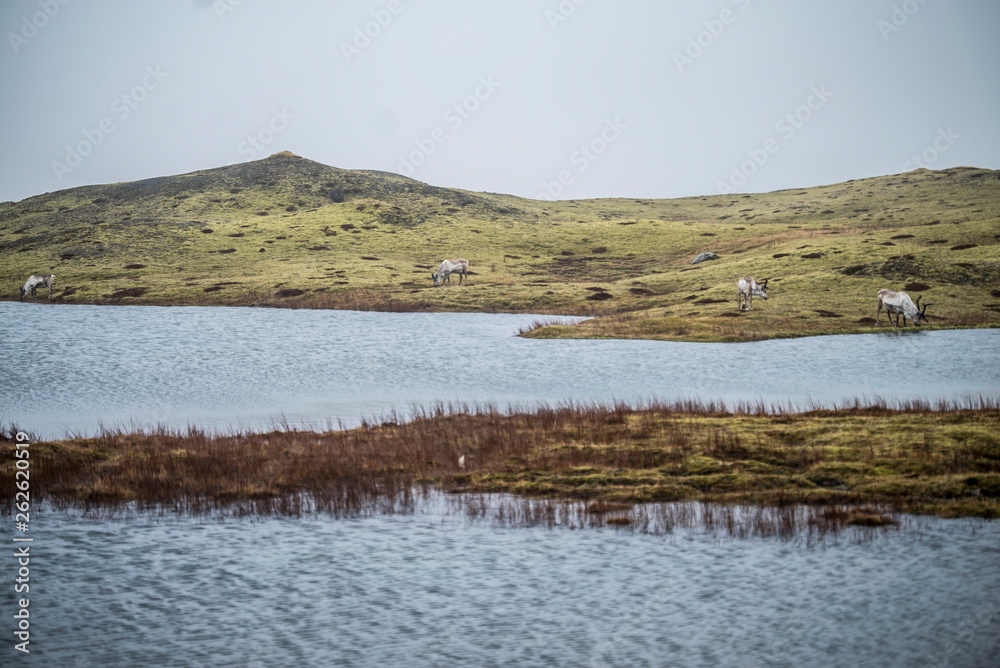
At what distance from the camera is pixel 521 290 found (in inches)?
3703

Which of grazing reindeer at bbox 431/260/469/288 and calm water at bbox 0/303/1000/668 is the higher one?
grazing reindeer at bbox 431/260/469/288

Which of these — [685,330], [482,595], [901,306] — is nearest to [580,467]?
[482,595]

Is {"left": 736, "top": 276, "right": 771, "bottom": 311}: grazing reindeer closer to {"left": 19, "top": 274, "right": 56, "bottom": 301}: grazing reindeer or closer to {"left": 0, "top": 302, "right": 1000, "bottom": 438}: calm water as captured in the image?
{"left": 0, "top": 302, "right": 1000, "bottom": 438}: calm water

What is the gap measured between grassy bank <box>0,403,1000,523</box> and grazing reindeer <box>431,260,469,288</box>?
71.8 m

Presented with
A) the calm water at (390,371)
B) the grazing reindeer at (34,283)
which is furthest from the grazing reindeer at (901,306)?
the grazing reindeer at (34,283)

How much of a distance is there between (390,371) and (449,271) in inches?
2213

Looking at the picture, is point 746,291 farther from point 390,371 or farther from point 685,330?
point 390,371

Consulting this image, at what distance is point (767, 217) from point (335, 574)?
574ft

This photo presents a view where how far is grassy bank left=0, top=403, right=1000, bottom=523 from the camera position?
2102 centimetres

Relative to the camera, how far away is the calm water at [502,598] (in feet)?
41.3

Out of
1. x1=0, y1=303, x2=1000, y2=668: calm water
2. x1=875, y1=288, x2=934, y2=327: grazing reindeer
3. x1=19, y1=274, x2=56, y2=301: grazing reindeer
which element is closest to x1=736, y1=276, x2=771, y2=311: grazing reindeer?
x1=875, y1=288, x2=934, y2=327: grazing reindeer

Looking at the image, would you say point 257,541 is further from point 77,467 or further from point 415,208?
point 415,208

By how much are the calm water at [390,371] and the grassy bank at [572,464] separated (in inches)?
218

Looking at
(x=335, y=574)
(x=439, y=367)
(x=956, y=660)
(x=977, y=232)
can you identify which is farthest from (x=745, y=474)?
(x=977, y=232)
